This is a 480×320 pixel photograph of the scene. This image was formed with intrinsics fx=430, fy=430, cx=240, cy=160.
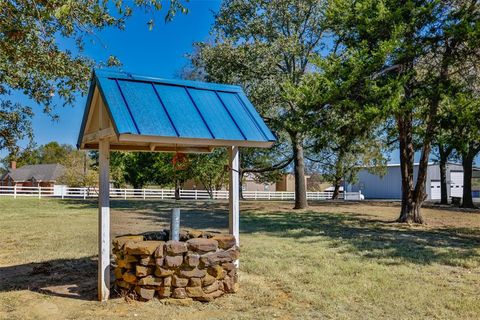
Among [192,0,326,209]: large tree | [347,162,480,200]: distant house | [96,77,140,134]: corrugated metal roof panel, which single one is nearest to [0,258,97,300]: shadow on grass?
[96,77,140,134]: corrugated metal roof panel

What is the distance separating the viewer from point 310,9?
779 inches

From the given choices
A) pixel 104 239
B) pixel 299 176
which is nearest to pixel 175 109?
pixel 104 239

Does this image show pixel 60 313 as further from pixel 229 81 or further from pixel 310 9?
pixel 310 9

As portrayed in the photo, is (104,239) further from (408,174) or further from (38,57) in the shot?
(408,174)

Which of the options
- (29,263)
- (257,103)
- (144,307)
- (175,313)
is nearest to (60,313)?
(144,307)

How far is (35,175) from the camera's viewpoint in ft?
179

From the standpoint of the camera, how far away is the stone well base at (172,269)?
5.28 metres

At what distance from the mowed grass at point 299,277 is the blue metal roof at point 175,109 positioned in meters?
2.13

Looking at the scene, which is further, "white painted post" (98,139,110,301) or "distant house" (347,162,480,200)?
"distant house" (347,162,480,200)

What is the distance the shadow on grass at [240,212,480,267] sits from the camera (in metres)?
8.30

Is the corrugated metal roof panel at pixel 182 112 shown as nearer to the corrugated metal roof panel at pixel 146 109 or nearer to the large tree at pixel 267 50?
the corrugated metal roof panel at pixel 146 109

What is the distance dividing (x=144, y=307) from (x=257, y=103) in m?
14.5

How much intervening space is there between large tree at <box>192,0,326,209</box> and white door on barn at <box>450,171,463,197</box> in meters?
23.5

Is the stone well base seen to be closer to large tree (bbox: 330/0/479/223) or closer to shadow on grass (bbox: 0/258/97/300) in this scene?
shadow on grass (bbox: 0/258/97/300)
